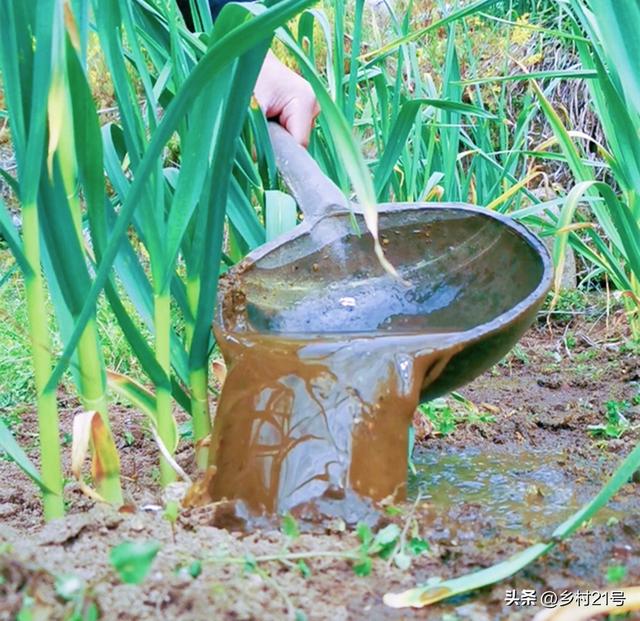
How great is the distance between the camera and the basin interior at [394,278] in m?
1.03

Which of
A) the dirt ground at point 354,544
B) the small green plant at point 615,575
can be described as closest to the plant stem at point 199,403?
the dirt ground at point 354,544

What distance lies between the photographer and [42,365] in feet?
2.65

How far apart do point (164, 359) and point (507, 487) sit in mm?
454

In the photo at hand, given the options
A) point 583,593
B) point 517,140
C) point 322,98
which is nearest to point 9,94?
point 322,98

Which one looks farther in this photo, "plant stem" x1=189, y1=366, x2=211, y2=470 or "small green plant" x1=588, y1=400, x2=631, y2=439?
"small green plant" x1=588, y1=400, x2=631, y2=439

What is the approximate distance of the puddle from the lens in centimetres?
81

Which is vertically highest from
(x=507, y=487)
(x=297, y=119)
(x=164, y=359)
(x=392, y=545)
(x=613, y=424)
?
(x=297, y=119)

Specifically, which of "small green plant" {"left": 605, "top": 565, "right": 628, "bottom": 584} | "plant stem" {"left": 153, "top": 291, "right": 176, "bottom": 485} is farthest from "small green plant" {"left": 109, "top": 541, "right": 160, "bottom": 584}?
"plant stem" {"left": 153, "top": 291, "right": 176, "bottom": 485}

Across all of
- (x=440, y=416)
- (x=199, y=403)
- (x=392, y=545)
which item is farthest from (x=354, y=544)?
(x=440, y=416)

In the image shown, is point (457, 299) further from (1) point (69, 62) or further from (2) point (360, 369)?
(1) point (69, 62)

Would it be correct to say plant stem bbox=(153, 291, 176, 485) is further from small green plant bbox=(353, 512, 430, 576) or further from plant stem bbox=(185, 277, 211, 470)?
small green plant bbox=(353, 512, 430, 576)

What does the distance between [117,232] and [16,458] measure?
238mm

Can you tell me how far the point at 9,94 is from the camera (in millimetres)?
733

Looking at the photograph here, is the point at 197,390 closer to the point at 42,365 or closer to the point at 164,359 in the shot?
the point at 164,359
